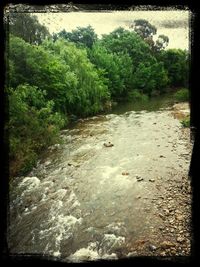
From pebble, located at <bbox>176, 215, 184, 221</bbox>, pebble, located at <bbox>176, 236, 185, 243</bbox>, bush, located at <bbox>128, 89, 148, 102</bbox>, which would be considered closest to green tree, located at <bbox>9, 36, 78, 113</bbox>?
pebble, located at <bbox>176, 215, 184, 221</bbox>

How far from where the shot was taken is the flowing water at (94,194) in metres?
8.02

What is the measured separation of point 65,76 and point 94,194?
14.2m

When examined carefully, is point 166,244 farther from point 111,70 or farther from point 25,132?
point 111,70

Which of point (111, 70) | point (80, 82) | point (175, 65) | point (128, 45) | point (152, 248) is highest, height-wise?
point (128, 45)

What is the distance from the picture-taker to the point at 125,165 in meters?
13.8

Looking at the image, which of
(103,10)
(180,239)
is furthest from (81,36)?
(103,10)

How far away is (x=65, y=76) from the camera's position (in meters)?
23.2

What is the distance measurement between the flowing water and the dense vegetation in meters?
1.61

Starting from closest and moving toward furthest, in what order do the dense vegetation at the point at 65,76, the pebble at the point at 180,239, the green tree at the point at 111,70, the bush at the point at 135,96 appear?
the pebble at the point at 180,239
the dense vegetation at the point at 65,76
the green tree at the point at 111,70
the bush at the point at 135,96

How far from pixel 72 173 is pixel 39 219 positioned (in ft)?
13.2

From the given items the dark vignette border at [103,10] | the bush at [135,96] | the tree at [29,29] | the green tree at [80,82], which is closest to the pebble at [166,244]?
the dark vignette border at [103,10]

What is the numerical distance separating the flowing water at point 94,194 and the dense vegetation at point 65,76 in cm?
161

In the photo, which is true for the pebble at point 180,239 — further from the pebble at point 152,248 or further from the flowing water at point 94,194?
the flowing water at point 94,194

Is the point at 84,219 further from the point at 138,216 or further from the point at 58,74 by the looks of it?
the point at 58,74
